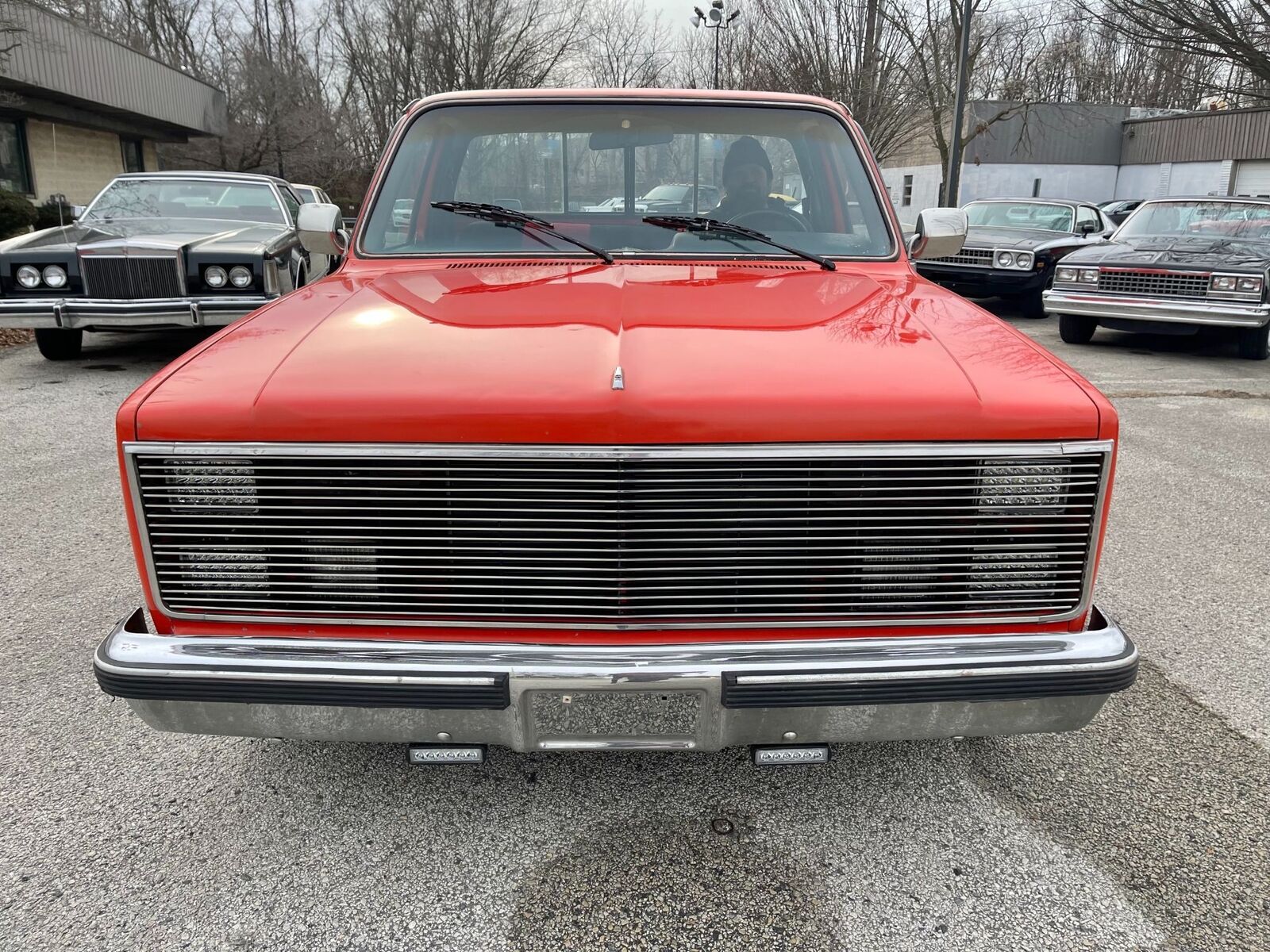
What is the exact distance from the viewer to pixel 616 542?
189cm

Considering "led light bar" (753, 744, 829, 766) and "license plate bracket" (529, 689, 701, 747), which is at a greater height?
"license plate bracket" (529, 689, 701, 747)

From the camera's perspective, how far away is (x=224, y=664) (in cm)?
193

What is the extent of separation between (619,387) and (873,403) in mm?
505

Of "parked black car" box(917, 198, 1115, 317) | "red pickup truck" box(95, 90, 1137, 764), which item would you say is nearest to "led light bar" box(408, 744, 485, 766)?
"red pickup truck" box(95, 90, 1137, 764)

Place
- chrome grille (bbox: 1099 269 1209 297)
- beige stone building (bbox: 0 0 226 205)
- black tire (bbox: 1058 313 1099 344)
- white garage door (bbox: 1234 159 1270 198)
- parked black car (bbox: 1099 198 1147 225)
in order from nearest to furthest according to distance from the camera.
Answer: chrome grille (bbox: 1099 269 1209 297)
black tire (bbox: 1058 313 1099 344)
beige stone building (bbox: 0 0 226 205)
parked black car (bbox: 1099 198 1147 225)
white garage door (bbox: 1234 159 1270 198)

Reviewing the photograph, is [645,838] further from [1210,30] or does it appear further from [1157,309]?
[1210,30]

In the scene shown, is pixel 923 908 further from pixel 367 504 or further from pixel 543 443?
pixel 367 504

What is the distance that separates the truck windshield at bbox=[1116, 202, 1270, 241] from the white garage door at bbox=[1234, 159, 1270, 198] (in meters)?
23.5

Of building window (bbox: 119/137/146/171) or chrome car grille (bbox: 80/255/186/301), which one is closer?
chrome car grille (bbox: 80/255/186/301)

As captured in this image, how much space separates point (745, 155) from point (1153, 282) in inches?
282

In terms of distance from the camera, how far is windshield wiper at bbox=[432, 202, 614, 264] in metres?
3.08

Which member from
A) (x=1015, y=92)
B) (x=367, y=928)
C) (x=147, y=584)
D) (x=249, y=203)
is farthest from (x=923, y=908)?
(x=1015, y=92)

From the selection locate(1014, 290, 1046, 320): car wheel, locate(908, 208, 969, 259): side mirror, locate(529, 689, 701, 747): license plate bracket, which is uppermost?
locate(908, 208, 969, 259): side mirror

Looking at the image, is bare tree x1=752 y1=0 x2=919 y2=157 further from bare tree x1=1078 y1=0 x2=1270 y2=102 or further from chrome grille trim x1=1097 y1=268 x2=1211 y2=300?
chrome grille trim x1=1097 y1=268 x2=1211 y2=300
